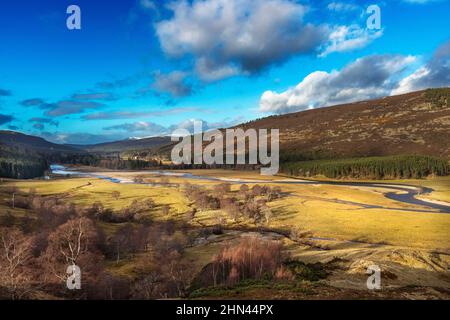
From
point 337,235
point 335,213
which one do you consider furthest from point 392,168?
point 337,235

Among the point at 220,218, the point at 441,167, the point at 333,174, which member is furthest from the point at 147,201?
the point at 441,167

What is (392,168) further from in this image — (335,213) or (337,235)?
(337,235)

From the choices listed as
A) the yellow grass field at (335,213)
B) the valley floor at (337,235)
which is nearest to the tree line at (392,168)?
the valley floor at (337,235)

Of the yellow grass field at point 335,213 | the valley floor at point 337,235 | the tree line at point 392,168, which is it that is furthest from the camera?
the tree line at point 392,168

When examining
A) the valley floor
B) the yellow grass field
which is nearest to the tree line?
the valley floor

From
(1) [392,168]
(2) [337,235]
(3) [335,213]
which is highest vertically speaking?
(1) [392,168]

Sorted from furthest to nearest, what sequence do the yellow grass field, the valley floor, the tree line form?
the tree line, the yellow grass field, the valley floor

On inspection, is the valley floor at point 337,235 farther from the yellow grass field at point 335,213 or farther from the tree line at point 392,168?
the tree line at point 392,168

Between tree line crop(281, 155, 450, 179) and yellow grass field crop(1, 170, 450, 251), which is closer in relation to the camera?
yellow grass field crop(1, 170, 450, 251)

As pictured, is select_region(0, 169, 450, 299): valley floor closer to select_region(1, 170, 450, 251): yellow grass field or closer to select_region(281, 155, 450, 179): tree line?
select_region(1, 170, 450, 251): yellow grass field

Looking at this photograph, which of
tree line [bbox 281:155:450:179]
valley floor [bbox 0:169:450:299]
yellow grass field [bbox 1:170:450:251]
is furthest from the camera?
tree line [bbox 281:155:450:179]
